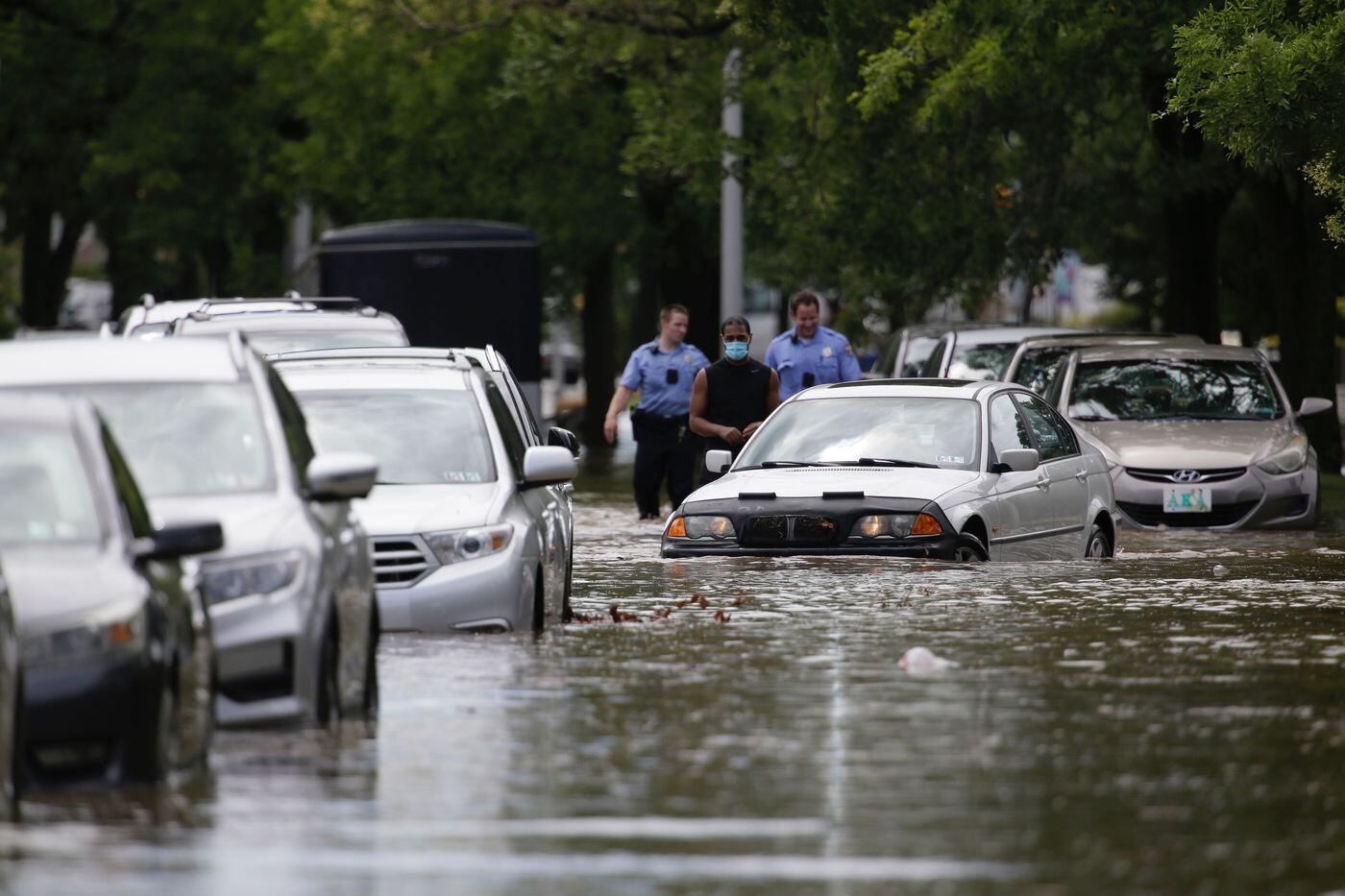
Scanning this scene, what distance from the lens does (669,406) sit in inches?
845

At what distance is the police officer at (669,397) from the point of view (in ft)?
70.2

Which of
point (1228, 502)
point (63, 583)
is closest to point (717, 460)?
point (1228, 502)

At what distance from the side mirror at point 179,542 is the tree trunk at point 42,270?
152ft

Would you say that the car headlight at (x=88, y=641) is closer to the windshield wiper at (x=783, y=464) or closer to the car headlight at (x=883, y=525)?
the car headlight at (x=883, y=525)

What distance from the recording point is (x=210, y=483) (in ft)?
31.8

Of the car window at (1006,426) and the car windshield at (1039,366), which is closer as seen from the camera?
the car window at (1006,426)

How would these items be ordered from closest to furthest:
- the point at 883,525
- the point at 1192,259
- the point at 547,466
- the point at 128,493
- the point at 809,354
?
the point at 128,493 → the point at 547,466 → the point at 883,525 → the point at 809,354 → the point at 1192,259

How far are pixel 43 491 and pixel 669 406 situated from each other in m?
13.2

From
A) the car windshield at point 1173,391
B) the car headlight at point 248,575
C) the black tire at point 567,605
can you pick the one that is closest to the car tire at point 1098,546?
the car windshield at point 1173,391

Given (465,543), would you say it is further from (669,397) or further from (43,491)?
(669,397)

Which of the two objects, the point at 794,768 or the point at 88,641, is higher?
the point at 88,641

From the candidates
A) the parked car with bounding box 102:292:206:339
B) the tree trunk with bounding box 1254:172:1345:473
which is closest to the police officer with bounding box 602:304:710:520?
the parked car with bounding box 102:292:206:339

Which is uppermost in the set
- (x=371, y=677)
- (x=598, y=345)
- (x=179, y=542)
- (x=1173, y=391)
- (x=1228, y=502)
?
(x=598, y=345)

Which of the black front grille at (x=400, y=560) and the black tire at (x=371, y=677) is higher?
the black front grille at (x=400, y=560)
